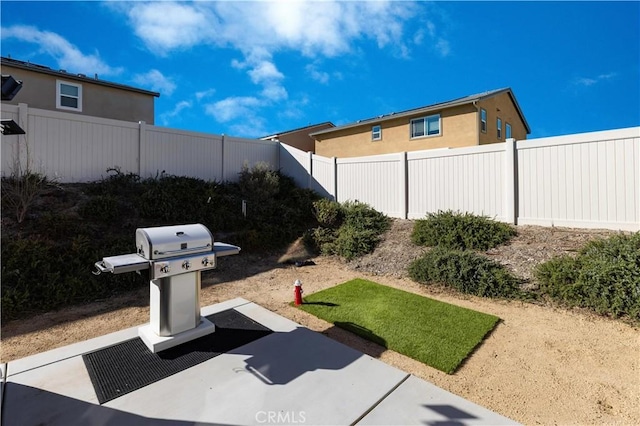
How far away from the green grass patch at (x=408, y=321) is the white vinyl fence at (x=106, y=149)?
25.3 ft

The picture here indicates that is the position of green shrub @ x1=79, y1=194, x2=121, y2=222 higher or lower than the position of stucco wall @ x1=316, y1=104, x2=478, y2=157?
lower

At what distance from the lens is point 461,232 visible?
6773 millimetres

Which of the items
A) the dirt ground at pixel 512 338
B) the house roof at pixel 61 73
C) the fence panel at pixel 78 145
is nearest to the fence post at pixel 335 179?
the dirt ground at pixel 512 338

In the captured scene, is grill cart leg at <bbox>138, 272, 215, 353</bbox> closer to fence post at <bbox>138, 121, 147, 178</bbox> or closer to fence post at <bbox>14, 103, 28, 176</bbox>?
fence post at <bbox>14, 103, 28, 176</bbox>

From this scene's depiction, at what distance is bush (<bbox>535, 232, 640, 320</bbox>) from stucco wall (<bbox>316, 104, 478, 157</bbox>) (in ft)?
32.5

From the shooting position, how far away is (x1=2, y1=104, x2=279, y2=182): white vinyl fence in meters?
Answer: 7.48

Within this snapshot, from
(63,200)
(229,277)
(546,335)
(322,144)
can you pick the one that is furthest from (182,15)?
(322,144)

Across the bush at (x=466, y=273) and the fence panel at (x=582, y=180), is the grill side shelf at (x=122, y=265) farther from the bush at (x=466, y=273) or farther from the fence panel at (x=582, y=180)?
the fence panel at (x=582, y=180)

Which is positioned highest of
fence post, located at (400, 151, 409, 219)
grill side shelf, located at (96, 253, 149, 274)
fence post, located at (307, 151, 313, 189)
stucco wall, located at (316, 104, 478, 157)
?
stucco wall, located at (316, 104, 478, 157)

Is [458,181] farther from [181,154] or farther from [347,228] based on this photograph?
[181,154]

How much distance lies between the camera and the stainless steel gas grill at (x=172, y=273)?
315cm

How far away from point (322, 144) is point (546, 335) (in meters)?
17.6

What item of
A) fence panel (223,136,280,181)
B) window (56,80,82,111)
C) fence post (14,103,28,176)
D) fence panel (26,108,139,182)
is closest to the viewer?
fence post (14,103,28,176)

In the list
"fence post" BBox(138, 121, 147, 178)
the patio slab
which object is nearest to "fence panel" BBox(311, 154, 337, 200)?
"fence post" BBox(138, 121, 147, 178)
